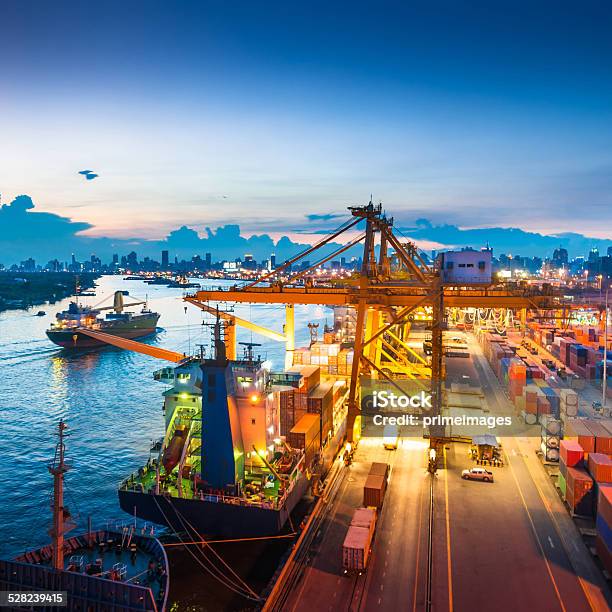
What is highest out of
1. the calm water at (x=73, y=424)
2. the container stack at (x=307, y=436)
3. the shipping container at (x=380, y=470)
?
the container stack at (x=307, y=436)

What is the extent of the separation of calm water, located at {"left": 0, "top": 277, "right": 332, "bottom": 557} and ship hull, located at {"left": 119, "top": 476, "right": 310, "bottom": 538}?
341 cm

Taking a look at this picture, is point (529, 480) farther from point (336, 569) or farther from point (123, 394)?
point (123, 394)

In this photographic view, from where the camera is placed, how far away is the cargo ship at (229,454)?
68.1 feet

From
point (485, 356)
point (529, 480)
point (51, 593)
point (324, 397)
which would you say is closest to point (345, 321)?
point (485, 356)

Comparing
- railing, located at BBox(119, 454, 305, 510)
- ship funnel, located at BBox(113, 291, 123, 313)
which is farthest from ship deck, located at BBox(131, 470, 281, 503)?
ship funnel, located at BBox(113, 291, 123, 313)

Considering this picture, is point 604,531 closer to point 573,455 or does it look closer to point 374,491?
point 573,455

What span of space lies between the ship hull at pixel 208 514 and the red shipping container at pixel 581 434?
12812mm

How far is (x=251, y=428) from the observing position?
75.4 feet

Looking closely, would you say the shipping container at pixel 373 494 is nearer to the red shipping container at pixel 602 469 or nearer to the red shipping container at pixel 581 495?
the red shipping container at pixel 581 495

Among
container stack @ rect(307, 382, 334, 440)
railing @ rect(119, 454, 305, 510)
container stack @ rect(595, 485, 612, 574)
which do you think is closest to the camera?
container stack @ rect(595, 485, 612, 574)

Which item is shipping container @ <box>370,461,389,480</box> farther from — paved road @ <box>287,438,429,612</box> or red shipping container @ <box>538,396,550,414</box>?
red shipping container @ <box>538,396,550,414</box>

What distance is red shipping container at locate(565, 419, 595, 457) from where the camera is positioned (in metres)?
22.2

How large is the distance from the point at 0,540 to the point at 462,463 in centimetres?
2123

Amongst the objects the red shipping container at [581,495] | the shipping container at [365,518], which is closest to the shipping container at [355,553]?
the shipping container at [365,518]
